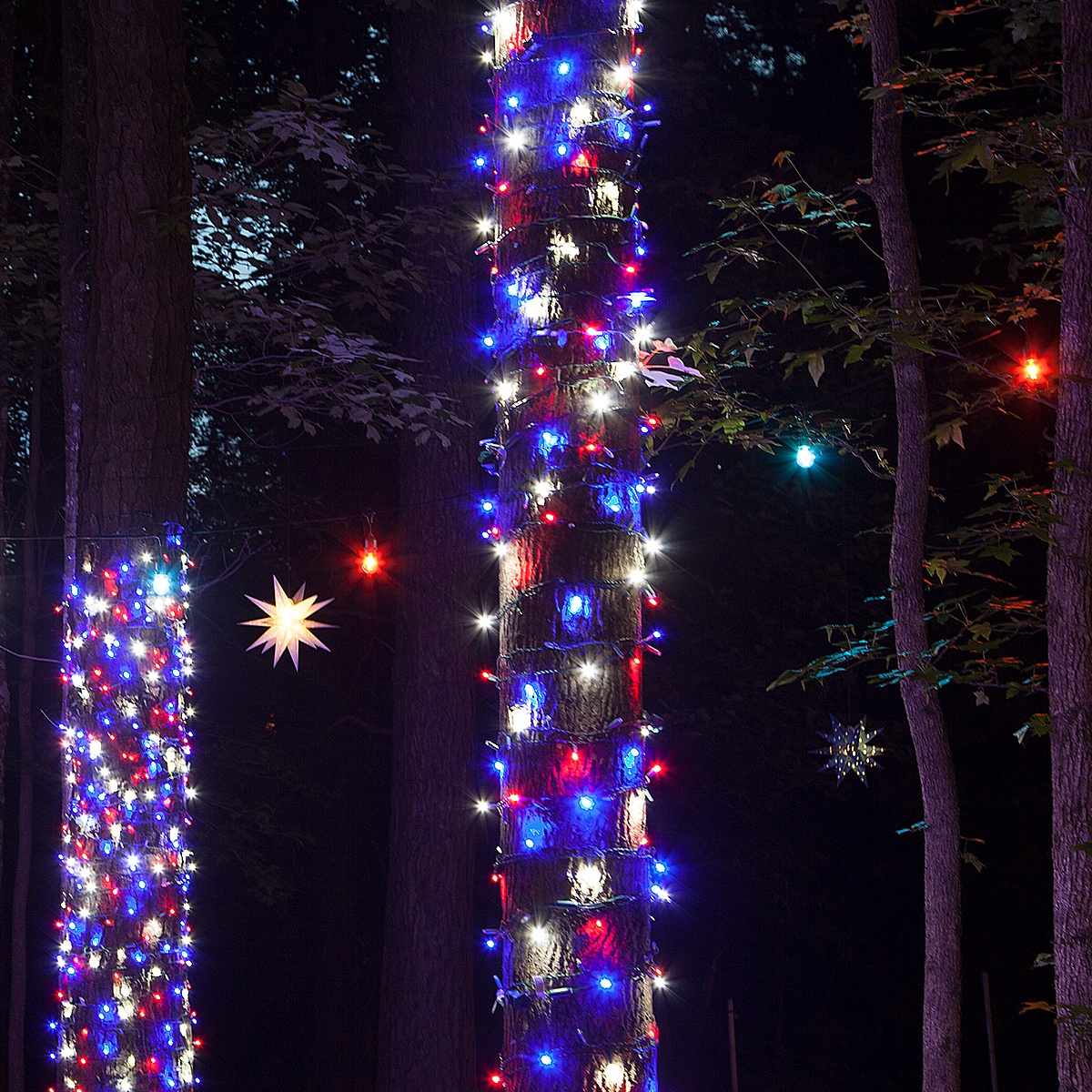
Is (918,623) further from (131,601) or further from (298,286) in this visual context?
(298,286)

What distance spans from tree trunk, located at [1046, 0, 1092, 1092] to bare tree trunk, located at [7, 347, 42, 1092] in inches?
350

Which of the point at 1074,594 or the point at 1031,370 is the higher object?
the point at 1031,370

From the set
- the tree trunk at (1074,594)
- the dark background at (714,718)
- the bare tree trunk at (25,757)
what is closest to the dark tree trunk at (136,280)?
the dark background at (714,718)

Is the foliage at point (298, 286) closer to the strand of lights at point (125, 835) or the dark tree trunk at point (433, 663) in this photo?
the dark tree trunk at point (433, 663)

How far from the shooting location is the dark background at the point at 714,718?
12.2 meters

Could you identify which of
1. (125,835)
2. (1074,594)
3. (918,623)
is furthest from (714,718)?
(125,835)

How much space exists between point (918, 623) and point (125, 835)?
456 centimetres

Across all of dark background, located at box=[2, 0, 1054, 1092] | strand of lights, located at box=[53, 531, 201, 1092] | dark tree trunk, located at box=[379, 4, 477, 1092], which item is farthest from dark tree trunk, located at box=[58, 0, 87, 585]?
dark background, located at box=[2, 0, 1054, 1092]

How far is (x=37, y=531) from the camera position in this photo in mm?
12750

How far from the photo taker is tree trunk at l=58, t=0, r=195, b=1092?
6219 mm

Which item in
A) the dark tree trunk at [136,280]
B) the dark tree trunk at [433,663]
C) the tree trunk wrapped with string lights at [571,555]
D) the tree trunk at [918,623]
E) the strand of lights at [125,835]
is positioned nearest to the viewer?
the tree trunk wrapped with string lights at [571,555]

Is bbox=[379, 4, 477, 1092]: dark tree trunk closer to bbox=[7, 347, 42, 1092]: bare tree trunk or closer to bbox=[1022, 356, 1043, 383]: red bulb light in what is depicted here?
bbox=[7, 347, 42, 1092]: bare tree trunk

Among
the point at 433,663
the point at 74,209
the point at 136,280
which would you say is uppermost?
the point at 74,209

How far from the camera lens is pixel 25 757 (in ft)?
39.3
